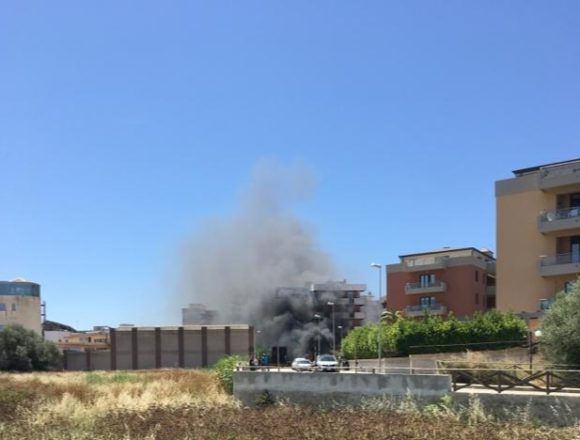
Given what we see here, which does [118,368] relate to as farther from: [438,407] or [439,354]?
[438,407]

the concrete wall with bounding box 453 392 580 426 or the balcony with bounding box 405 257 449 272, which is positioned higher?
the balcony with bounding box 405 257 449 272

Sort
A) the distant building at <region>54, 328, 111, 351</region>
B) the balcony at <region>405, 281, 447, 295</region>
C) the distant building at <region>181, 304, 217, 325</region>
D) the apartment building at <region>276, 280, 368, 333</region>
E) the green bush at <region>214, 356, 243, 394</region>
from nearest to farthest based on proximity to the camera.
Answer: the green bush at <region>214, 356, 243, 394</region>
the balcony at <region>405, 281, 447, 295</region>
the apartment building at <region>276, 280, 368, 333</region>
the distant building at <region>181, 304, 217, 325</region>
the distant building at <region>54, 328, 111, 351</region>

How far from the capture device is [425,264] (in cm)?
7269

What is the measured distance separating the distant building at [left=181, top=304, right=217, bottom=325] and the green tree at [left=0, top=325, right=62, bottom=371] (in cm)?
3685

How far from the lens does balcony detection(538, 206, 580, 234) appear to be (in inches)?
1833

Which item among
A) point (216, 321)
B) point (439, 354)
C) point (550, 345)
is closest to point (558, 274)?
point (439, 354)

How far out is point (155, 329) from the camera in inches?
4035

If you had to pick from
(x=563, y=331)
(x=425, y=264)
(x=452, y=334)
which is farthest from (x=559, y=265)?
(x=425, y=264)

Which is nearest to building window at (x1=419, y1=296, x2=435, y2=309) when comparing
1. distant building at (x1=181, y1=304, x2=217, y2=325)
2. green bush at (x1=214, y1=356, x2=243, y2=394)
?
green bush at (x1=214, y1=356, x2=243, y2=394)

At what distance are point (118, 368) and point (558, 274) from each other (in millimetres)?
74169

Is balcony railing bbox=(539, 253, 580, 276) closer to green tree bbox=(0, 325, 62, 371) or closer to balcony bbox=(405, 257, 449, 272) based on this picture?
balcony bbox=(405, 257, 449, 272)

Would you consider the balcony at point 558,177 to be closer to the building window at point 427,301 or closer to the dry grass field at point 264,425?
the building window at point 427,301

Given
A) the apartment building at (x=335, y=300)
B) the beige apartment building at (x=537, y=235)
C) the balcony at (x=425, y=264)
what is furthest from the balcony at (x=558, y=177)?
the apartment building at (x=335, y=300)

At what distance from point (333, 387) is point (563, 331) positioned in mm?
10656
